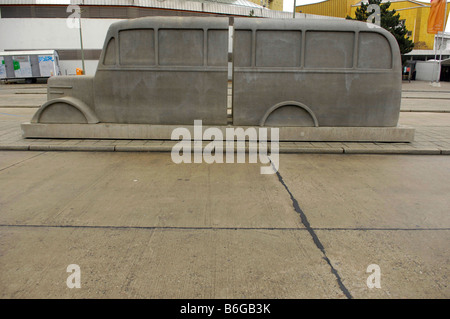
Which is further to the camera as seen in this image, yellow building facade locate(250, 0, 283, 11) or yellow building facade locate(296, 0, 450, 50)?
yellow building facade locate(250, 0, 283, 11)

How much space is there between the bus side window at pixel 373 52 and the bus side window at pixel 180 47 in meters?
3.44

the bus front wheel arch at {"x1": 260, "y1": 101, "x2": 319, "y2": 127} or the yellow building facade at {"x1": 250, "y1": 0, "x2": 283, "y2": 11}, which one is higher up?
the yellow building facade at {"x1": 250, "y1": 0, "x2": 283, "y2": 11}

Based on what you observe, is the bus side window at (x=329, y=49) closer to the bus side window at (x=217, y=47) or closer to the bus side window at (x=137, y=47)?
the bus side window at (x=217, y=47)

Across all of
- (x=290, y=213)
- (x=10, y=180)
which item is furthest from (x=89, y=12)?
(x=290, y=213)

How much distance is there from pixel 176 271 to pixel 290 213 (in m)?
1.79

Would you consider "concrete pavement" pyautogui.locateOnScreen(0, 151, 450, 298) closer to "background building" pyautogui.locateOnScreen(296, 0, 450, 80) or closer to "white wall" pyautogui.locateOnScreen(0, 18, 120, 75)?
"white wall" pyautogui.locateOnScreen(0, 18, 120, 75)

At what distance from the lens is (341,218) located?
422 centimetres

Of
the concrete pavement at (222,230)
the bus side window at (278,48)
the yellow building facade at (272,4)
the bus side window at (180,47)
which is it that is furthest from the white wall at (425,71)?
the concrete pavement at (222,230)

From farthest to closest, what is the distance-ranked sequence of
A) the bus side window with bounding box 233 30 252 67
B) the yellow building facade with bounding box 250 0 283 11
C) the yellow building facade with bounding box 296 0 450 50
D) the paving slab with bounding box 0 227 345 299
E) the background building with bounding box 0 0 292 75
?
the yellow building facade with bounding box 250 0 283 11
the yellow building facade with bounding box 296 0 450 50
the background building with bounding box 0 0 292 75
the bus side window with bounding box 233 30 252 67
the paving slab with bounding box 0 227 345 299

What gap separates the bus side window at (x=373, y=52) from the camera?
7.61 m

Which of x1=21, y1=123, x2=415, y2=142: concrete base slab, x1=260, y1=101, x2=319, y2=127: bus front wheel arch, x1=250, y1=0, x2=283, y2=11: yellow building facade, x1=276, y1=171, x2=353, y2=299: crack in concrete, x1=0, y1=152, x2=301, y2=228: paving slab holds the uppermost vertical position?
x1=250, y1=0, x2=283, y2=11: yellow building facade

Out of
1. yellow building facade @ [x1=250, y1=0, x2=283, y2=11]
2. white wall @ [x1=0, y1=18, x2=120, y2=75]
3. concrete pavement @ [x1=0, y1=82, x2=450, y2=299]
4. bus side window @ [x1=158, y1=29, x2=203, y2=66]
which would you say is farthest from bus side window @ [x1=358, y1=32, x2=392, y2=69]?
yellow building facade @ [x1=250, y1=0, x2=283, y2=11]

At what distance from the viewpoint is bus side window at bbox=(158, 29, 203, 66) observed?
764 cm

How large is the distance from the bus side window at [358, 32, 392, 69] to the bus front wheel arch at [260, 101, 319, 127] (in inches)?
59.5
